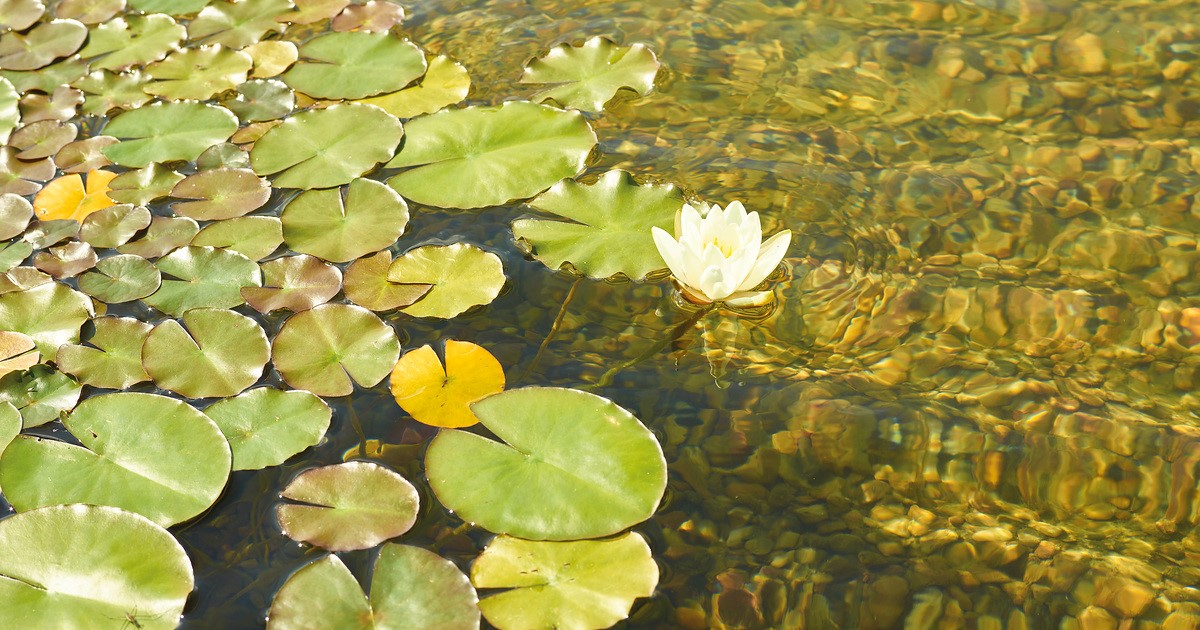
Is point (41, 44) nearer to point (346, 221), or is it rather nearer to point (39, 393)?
point (346, 221)

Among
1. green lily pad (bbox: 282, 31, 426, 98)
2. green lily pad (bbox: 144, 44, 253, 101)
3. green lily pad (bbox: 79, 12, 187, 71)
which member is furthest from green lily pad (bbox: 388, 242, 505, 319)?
green lily pad (bbox: 79, 12, 187, 71)

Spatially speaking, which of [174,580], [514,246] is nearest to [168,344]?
[174,580]

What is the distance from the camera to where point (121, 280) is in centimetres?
277

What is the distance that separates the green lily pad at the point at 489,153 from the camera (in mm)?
2982

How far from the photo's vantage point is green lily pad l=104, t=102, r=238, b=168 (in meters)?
3.28

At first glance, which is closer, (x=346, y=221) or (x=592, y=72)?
(x=346, y=221)

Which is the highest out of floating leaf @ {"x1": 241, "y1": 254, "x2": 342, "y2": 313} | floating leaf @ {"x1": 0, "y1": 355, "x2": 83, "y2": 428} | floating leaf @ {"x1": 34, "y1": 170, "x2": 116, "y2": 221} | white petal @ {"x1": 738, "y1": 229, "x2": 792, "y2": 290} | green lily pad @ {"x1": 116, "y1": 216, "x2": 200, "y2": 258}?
white petal @ {"x1": 738, "y1": 229, "x2": 792, "y2": 290}

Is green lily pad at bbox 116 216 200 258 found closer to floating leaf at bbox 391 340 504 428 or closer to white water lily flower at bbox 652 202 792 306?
floating leaf at bbox 391 340 504 428

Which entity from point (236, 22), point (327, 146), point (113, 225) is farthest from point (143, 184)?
point (236, 22)

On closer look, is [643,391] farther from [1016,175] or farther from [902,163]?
[1016,175]

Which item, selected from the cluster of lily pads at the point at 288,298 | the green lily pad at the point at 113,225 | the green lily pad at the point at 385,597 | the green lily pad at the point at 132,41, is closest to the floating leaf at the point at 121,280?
the cluster of lily pads at the point at 288,298

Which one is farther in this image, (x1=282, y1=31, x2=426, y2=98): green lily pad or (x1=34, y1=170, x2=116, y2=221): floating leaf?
(x1=282, y1=31, x2=426, y2=98): green lily pad

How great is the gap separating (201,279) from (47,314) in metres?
0.43

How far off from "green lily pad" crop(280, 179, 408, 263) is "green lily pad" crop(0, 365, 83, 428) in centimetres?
75
